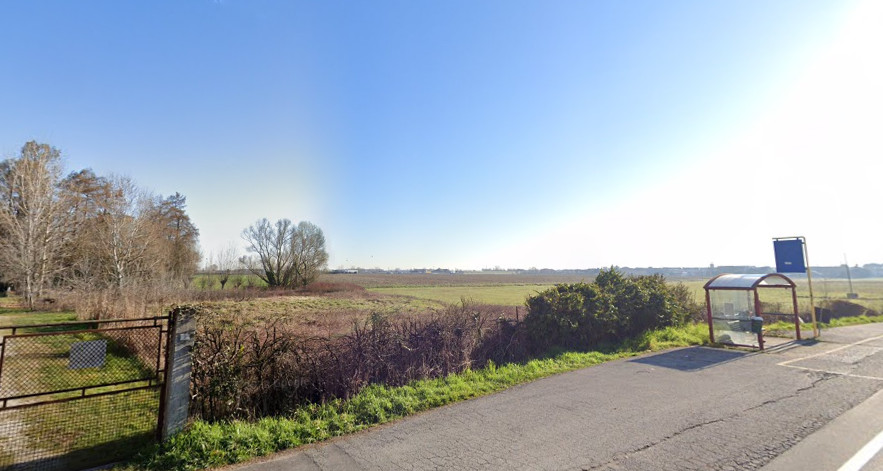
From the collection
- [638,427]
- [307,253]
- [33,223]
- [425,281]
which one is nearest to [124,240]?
[33,223]

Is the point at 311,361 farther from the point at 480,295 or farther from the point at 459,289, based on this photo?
the point at 459,289

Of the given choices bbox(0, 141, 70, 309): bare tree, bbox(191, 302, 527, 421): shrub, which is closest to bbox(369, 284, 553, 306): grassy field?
bbox(191, 302, 527, 421): shrub

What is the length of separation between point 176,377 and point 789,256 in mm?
17587

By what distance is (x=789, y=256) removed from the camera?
42.0 ft

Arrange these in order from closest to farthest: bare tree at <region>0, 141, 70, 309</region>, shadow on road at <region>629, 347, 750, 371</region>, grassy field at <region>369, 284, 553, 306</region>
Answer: shadow on road at <region>629, 347, 750, 371</region> → bare tree at <region>0, 141, 70, 309</region> → grassy field at <region>369, 284, 553, 306</region>

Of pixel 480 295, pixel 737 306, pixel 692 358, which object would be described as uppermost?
pixel 737 306

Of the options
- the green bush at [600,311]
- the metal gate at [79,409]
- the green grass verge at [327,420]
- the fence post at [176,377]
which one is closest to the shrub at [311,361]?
the green grass verge at [327,420]

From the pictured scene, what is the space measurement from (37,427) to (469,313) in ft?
27.9

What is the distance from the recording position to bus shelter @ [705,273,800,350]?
11148 millimetres

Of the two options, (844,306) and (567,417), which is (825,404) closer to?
(567,417)

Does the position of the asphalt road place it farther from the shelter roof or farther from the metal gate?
the shelter roof

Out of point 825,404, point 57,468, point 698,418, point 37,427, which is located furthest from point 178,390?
point 825,404

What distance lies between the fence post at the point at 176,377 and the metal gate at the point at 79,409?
0.12 metres

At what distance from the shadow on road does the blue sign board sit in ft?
15.2
